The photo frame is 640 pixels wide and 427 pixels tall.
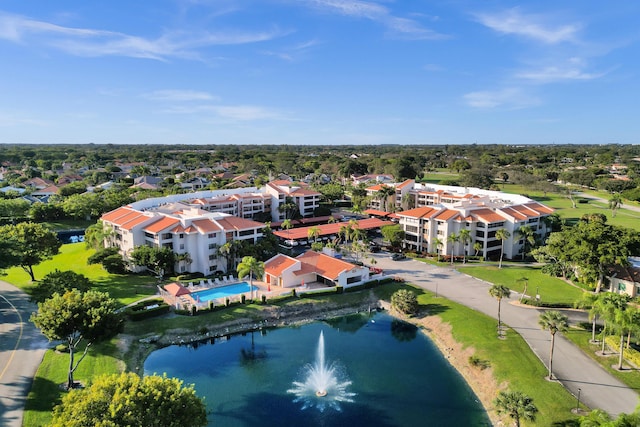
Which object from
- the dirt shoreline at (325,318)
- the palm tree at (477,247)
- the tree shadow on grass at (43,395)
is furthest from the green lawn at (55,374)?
the palm tree at (477,247)

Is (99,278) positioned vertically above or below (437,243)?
below

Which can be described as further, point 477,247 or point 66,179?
point 66,179

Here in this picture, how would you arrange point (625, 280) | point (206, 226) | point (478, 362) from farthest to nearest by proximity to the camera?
point (206, 226), point (625, 280), point (478, 362)

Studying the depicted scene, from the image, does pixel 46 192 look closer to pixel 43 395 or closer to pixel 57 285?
pixel 57 285

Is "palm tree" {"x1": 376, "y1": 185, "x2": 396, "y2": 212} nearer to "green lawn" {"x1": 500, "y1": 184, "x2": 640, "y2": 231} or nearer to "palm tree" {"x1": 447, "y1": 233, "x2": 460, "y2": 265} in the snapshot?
"palm tree" {"x1": 447, "y1": 233, "x2": 460, "y2": 265}

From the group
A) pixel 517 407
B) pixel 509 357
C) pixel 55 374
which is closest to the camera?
pixel 517 407

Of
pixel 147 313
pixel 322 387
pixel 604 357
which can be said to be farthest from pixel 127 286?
pixel 604 357

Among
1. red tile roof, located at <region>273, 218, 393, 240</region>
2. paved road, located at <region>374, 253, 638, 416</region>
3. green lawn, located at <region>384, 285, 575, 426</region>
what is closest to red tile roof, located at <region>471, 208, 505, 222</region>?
paved road, located at <region>374, 253, 638, 416</region>
